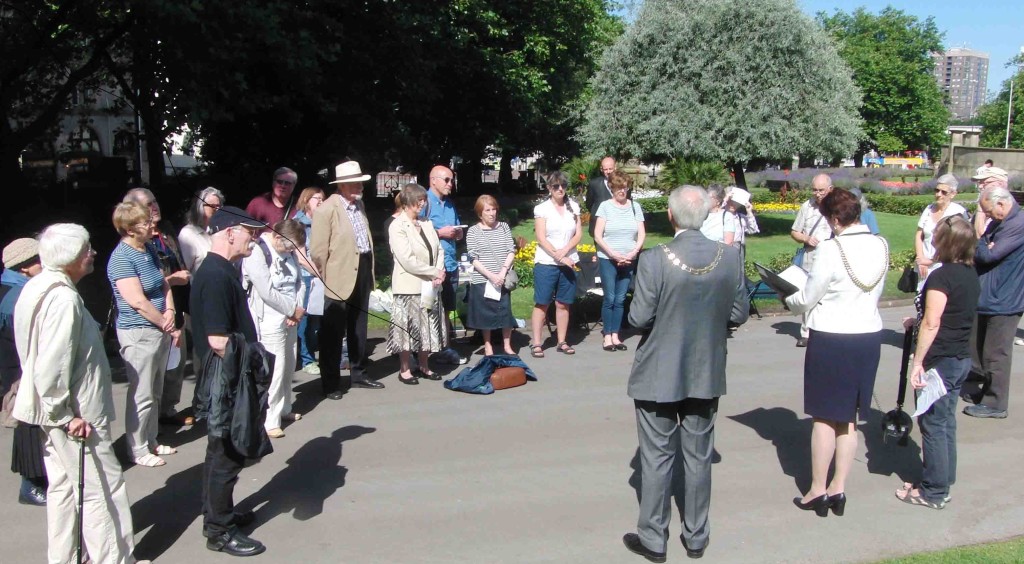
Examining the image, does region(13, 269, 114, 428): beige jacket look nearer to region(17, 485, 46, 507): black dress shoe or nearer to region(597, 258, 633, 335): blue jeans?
region(17, 485, 46, 507): black dress shoe

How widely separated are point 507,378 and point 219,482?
145 inches

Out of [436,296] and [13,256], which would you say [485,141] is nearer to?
[436,296]

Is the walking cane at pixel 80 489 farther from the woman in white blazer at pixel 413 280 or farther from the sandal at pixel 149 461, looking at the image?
the woman in white blazer at pixel 413 280

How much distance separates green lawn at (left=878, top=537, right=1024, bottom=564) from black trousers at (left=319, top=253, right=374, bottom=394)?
4740 millimetres

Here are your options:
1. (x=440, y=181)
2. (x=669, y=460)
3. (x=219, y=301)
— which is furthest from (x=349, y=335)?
(x=669, y=460)

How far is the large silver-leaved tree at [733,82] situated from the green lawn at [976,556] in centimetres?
1749

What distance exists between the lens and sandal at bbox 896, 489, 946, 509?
17.8ft

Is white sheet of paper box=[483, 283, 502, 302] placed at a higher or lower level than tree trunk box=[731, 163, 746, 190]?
lower

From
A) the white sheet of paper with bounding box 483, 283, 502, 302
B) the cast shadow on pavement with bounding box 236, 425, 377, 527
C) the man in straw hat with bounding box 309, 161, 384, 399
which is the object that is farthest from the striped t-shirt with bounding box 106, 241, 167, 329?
the white sheet of paper with bounding box 483, 283, 502, 302

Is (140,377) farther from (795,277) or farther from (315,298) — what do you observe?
(795,277)

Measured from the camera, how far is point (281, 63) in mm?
13125

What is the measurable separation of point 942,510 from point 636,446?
2.05m

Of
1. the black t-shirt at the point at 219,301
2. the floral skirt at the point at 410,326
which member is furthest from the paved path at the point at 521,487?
the black t-shirt at the point at 219,301

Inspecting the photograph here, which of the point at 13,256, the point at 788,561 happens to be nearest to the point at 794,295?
the point at 788,561
